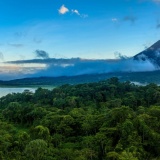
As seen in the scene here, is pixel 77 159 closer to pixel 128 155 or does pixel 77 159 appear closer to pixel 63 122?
pixel 128 155

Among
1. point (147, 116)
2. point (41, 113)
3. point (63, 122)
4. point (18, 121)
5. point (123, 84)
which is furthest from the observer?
point (123, 84)

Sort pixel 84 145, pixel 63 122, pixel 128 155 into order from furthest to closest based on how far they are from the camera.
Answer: pixel 63 122
pixel 84 145
pixel 128 155

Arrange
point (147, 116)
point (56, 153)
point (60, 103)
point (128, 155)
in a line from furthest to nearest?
1. point (60, 103)
2. point (147, 116)
3. point (56, 153)
4. point (128, 155)

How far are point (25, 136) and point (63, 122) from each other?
718 centimetres

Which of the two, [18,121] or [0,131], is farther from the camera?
[18,121]

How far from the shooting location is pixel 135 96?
50188 mm

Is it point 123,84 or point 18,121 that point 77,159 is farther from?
point 123,84

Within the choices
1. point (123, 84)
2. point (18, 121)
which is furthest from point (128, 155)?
point (123, 84)

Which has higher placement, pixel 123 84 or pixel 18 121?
pixel 123 84

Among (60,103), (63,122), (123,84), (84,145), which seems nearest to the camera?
(84,145)

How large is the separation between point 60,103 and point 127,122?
76.3 ft

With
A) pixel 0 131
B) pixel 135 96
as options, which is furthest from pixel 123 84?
pixel 0 131

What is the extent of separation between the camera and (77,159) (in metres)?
22.0

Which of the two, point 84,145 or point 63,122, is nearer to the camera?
point 84,145
